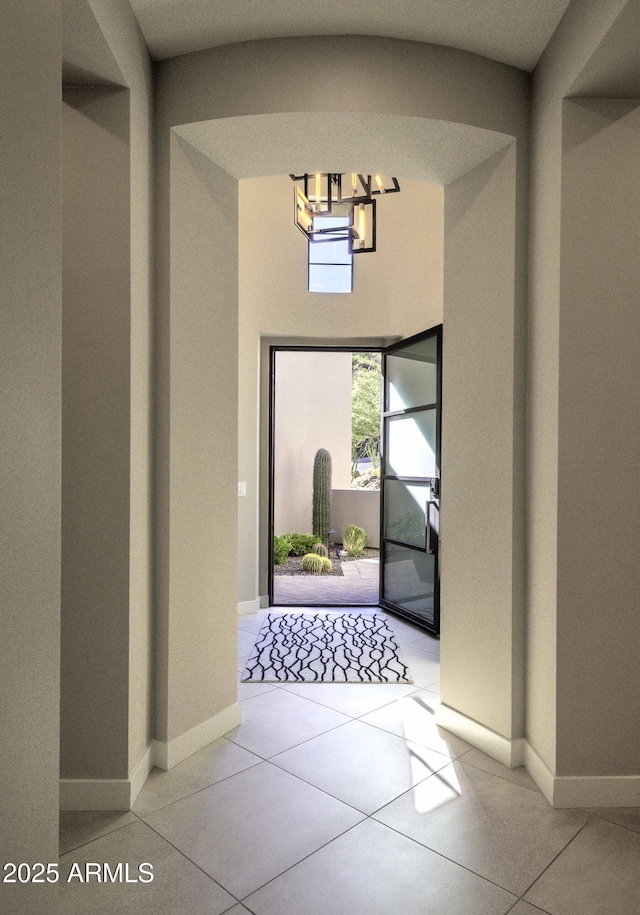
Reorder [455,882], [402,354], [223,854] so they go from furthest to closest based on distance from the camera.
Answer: [402,354]
[223,854]
[455,882]

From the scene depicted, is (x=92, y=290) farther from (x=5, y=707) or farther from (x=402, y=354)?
(x=402, y=354)

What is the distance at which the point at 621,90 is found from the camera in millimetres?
2201

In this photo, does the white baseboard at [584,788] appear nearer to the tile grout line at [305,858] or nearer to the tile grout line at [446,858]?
the tile grout line at [446,858]

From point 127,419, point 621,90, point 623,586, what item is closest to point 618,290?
point 621,90

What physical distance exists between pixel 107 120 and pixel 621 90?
188cm

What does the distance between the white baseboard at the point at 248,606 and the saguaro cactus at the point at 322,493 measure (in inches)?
174

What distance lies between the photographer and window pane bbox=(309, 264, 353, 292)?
17.2 feet

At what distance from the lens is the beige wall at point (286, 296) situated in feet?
16.4

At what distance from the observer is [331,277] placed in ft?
17.3

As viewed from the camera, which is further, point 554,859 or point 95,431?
point 95,431

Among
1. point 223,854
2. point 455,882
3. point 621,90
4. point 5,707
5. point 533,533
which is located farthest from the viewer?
point 533,533

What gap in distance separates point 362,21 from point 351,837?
2.99 meters

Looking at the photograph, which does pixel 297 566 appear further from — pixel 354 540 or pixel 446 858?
pixel 446 858

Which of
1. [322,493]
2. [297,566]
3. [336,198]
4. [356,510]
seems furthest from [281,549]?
[336,198]
